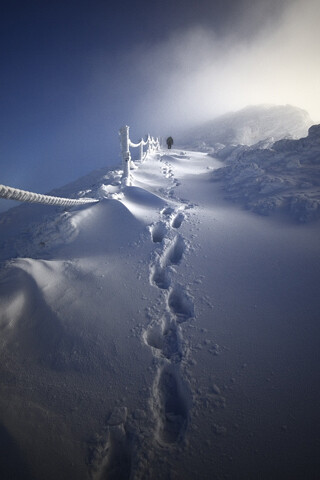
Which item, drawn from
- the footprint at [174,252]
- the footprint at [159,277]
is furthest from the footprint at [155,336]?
the footprint at [174,252]

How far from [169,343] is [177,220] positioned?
3.46m

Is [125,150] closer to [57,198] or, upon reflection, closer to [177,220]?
[177,220]

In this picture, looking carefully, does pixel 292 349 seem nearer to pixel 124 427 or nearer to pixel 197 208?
pixel 124 427

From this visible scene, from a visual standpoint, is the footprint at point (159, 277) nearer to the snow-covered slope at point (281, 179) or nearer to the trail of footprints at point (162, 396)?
the trail of footprints at point (162, 396)

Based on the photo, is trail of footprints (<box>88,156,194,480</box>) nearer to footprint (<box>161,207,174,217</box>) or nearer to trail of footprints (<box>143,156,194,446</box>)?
trail of footprints (<box>143,156,194,446</box>)

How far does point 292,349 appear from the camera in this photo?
8.64ft

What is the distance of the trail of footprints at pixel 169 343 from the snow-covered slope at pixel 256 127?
91.4 feet

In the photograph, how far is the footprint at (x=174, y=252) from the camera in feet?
14.2

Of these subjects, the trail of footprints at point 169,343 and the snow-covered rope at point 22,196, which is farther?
the snow-covered rope at point 22,196

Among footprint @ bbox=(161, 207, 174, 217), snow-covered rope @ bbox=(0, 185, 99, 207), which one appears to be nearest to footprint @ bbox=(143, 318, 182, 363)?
snow-covered rope @ bbox=(0, 185, 99, 207)

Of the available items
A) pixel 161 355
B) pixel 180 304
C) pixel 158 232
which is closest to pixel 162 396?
pixel 161 355

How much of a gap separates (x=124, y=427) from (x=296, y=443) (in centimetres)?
170

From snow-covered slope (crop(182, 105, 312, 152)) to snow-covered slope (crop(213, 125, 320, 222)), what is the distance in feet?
70.5

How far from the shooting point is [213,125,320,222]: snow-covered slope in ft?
18.0
